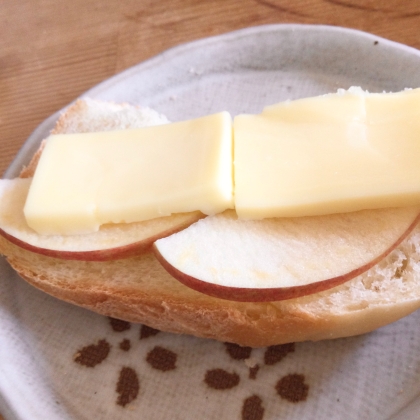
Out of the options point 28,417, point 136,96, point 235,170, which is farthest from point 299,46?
point 28,417

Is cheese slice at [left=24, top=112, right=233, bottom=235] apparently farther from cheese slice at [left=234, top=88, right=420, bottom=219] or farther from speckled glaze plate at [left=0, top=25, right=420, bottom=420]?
speckled glaze plate at [left=0, top=25, right=420, bottom=420]

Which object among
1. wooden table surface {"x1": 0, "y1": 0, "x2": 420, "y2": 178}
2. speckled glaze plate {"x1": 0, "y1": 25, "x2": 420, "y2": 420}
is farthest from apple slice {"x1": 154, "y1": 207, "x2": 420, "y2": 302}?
wooden table surface {"x1": 0, "y1": 0, "x2": 420, "y2": 178}

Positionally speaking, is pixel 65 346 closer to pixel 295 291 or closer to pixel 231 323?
pixel 231 323

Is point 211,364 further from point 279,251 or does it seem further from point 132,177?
point 132,177

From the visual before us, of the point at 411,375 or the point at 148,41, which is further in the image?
the point at 148,41

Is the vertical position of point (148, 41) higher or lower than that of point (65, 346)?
higher

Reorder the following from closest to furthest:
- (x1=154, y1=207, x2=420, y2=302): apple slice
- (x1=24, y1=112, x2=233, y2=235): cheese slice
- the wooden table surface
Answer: (x1=154, y1=207, x2=420, y2=302): apple slice, (x1=24, y1=112, x2=233, y2=235): cheese slice, the wooden table surface
